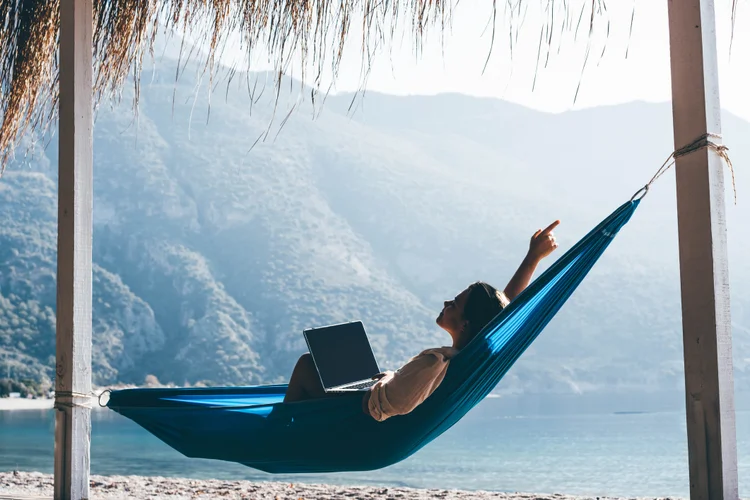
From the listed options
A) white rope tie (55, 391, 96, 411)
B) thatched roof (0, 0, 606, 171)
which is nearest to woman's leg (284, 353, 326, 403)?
white rope tie (55, 391, 96, 411)

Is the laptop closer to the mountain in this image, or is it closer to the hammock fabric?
the hammock fabric

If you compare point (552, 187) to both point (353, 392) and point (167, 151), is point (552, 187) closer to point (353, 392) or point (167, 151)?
point (167, 151)

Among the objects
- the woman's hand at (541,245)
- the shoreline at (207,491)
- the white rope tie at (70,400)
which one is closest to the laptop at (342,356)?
the woman's hand at (541,245)

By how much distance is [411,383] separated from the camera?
168 cm

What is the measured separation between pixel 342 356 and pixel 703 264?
37.0 inches

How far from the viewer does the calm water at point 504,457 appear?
585 inches

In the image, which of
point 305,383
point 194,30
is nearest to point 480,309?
point 305,383

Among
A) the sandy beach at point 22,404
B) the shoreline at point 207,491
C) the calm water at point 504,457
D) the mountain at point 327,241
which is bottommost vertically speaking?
the calm water at point 504,457

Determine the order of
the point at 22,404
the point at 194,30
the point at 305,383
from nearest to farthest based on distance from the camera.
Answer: the point at 305,383, the point at 194,30, the point at 22,404

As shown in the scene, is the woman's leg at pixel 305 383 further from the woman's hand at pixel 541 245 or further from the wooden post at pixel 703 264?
the wooden post at pixel 703 264

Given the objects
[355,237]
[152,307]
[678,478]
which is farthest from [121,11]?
[355,237]

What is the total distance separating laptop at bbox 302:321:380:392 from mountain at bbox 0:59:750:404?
24.4 m

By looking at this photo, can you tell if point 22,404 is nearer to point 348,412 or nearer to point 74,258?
point 74,258

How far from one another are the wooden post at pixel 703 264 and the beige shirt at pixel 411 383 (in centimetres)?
49
